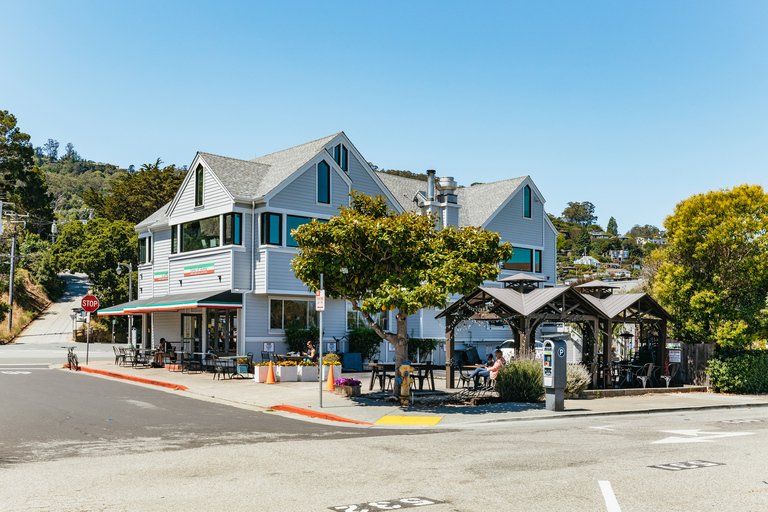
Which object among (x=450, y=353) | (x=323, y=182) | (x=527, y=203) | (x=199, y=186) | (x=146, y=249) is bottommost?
(x=450, y=353)

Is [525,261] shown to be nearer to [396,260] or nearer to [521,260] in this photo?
[521,260]

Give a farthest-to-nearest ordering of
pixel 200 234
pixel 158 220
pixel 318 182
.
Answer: pixel 158 220 → pixel 200 234 → pixel 318 182

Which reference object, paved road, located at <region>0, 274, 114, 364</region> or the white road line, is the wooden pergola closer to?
the white road line

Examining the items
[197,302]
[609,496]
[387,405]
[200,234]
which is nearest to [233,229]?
[200,234]

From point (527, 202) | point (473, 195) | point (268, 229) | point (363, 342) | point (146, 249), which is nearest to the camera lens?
point (268, 229)

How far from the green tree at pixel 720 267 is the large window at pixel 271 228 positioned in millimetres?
15155

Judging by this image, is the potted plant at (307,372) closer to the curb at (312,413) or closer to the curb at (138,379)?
the curb at (138,379)

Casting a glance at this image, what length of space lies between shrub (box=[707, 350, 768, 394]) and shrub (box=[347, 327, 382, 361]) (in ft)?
45.3

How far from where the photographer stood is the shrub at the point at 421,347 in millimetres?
32812

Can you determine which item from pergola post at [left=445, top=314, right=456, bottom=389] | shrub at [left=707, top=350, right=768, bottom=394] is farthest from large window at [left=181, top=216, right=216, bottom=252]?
shrub at [left=707, top=350, right=768, bottom=394]

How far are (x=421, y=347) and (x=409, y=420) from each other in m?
17.9

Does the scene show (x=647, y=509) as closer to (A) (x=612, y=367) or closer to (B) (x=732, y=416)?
(B) (x=732, y=416)

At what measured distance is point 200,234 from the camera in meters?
31.6

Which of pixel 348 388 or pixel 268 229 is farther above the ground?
pixel 268 229
